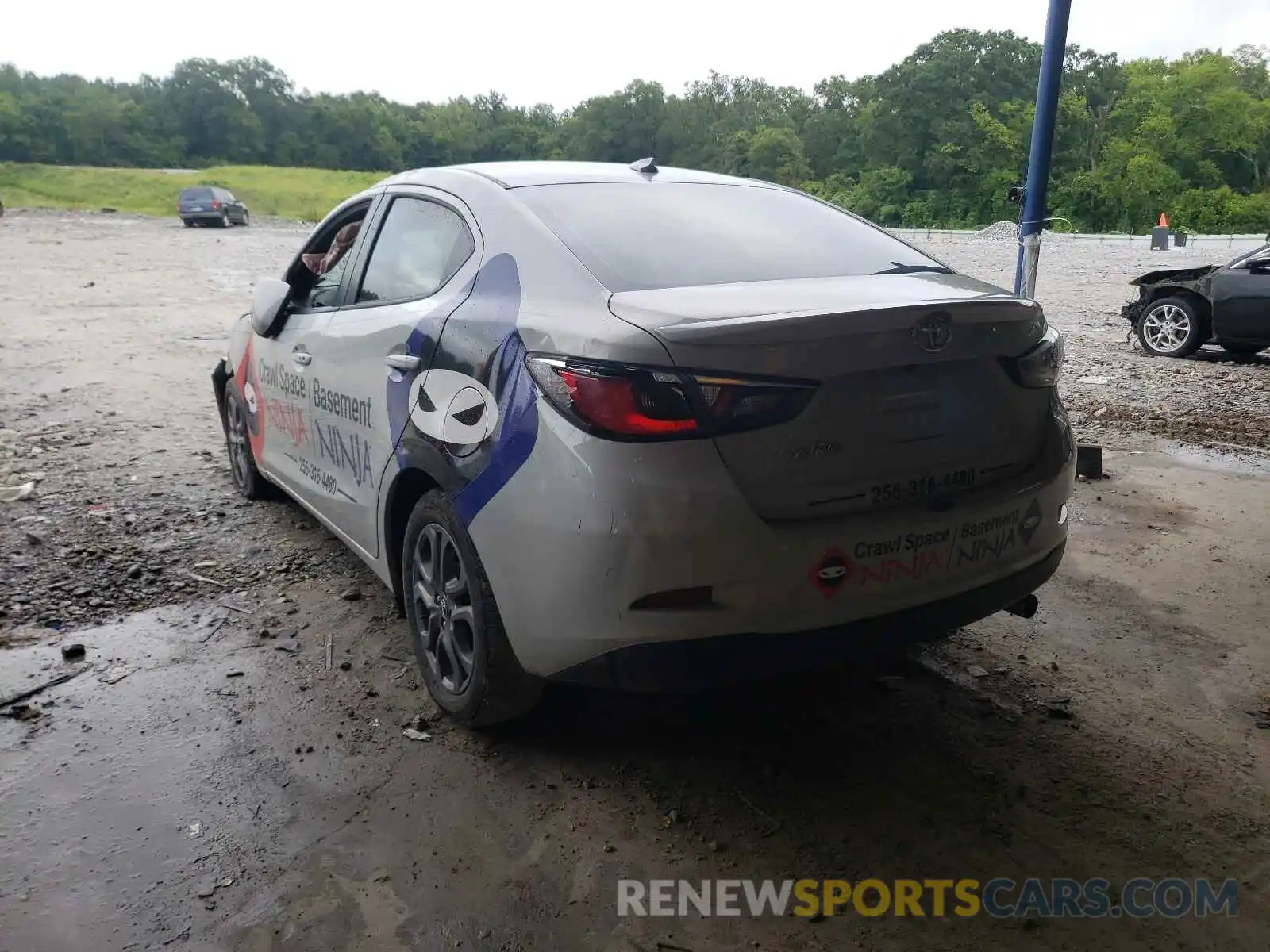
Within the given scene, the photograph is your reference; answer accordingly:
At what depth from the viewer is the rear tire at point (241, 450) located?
493cm

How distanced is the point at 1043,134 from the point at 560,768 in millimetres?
7597

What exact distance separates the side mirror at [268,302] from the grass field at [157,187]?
36.5 meters

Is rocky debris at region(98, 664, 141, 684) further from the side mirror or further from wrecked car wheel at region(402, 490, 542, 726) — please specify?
the side mirror

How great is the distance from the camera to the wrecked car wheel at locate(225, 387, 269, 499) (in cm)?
494

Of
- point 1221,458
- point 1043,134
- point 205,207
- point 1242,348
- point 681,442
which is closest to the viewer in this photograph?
point 681,442

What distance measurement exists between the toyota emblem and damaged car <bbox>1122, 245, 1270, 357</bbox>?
884cm

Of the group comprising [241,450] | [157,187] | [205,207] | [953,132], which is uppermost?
[953,132]

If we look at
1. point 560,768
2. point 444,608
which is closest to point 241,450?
point 444,608

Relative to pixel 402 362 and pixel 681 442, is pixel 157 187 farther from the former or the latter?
pixel 681 442

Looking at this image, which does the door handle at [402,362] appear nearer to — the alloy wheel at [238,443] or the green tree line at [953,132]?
the alloy wheel at [238,443]

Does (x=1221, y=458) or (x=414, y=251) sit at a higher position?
(x=414, y=251)

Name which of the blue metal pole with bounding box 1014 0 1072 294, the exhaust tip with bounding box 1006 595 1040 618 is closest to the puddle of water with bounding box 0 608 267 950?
the exhaust tip with bounding box 1006 595 1040 618

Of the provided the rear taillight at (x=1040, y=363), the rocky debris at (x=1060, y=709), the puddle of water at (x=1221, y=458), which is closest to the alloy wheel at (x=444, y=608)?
the rear taillight at (x=1040, y=363)

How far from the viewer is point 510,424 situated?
2406 mm
